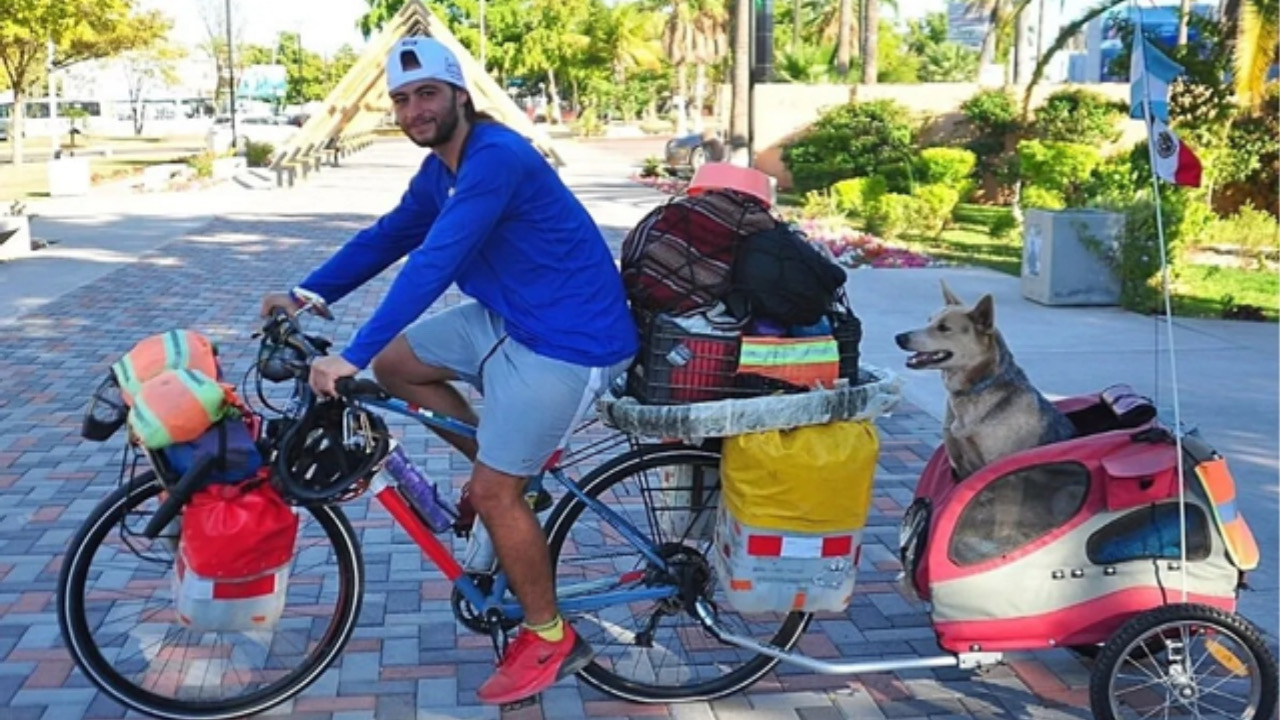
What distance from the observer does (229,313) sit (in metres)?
11.0

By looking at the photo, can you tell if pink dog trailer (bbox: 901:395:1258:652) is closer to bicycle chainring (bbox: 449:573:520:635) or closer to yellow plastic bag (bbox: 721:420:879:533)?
yellow plastic bag (bbox: 721:420:879:533)

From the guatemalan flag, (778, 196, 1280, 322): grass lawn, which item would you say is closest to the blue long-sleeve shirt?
the guatemalan flag

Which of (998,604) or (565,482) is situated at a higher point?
(565,482)

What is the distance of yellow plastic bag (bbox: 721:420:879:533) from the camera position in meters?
3.48

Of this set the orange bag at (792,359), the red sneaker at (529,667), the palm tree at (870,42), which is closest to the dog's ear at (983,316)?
the orange bag at (792,359)

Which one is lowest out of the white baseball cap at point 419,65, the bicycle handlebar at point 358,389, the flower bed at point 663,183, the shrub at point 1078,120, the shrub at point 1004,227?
the shrub at point 1004,227

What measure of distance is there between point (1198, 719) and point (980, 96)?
21886 mm

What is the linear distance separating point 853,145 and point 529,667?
2060 centimetres

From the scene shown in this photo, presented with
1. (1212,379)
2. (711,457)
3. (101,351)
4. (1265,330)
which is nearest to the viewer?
(711,457)

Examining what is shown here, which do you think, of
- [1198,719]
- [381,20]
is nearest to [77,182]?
[1198,719]

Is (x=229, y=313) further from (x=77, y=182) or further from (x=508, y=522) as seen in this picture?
(x=77, y=182)

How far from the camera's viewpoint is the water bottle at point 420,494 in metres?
3.66

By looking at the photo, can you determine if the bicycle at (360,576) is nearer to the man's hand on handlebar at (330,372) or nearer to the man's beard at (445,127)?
→ the man's hand on handlebar at (330,372)

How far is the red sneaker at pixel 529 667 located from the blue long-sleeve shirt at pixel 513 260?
0.81 metres
